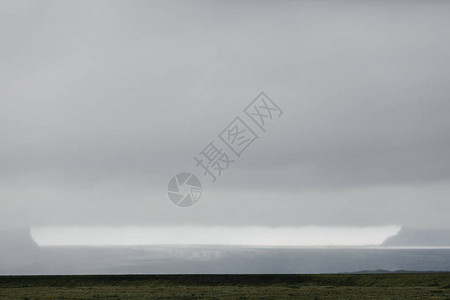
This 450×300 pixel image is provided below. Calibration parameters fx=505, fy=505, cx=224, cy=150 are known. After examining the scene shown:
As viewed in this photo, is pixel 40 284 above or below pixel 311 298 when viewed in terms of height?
above

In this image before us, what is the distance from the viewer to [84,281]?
89.2 m

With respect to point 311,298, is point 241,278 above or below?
above

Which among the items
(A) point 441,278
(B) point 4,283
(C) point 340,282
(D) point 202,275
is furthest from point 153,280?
(A) point 441,278

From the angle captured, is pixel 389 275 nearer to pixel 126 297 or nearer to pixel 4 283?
pixel 126 297

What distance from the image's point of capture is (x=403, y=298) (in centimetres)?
5109

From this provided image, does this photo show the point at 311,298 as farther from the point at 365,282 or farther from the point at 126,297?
the point at 365,282

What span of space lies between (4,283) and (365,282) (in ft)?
197

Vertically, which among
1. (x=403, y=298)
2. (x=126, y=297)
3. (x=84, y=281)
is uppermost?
(x=84, y=281)

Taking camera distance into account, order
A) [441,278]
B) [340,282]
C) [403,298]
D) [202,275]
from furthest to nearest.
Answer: [202,275] < [340,282] < [441,278] < [403,298]

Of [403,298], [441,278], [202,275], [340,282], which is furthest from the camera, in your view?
[202,275]

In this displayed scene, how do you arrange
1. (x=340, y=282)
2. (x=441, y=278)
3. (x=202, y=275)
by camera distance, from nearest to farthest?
(x=441, y=278)
(x=340, y=282)
(x=202, y=275)

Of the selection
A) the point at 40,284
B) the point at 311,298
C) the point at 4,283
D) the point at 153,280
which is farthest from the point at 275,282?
the point at 4,283

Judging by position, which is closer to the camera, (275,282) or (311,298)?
(311,298)

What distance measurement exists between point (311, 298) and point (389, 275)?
45.0m
